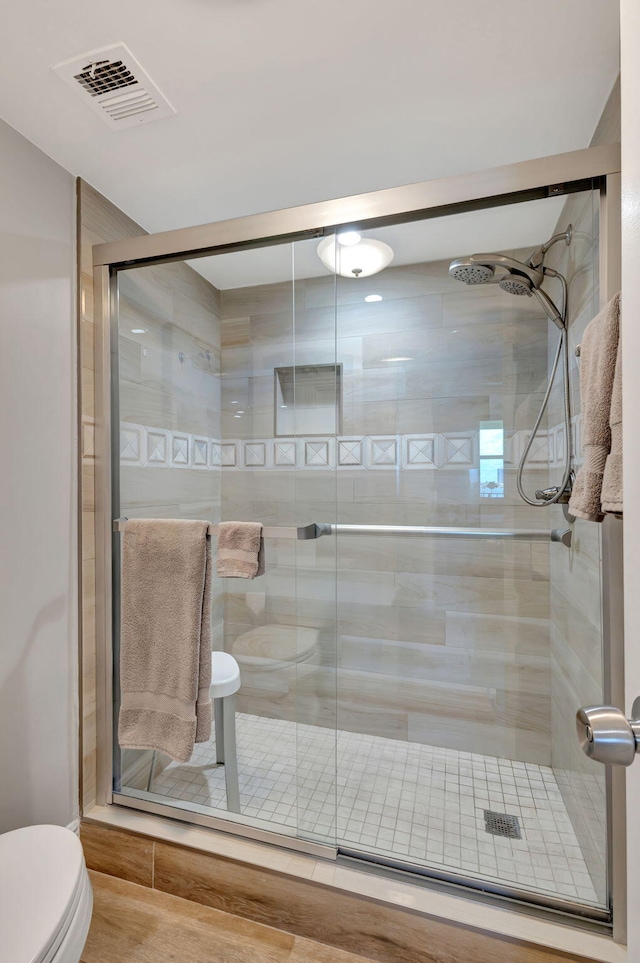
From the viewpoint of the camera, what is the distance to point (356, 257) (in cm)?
149

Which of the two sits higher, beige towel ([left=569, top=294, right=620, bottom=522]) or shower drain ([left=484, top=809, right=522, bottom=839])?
beige towel ([left=569, top=294, right=620, bottom=522])

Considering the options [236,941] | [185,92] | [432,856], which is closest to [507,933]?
[432,856]

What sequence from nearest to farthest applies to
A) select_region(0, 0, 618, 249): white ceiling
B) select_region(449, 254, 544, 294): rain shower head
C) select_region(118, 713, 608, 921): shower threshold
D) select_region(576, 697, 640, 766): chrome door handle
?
select_region(576, 697, 640, 766): chrome door handle → select_region(0, 0, 618, 249): white ceiling → select_region(118, 713, 608, 921): shower threshold → select_region(449, 254, 544, 294): rain shower head

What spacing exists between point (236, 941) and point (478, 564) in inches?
49.6

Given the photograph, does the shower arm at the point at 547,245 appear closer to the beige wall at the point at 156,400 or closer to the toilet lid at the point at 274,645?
the beige wall at the point at 156,400

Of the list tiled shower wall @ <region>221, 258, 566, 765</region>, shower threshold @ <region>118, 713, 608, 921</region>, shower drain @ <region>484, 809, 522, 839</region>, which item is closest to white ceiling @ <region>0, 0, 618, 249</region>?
tiled shower wall @ <region>221, 258, 566, 765</region>

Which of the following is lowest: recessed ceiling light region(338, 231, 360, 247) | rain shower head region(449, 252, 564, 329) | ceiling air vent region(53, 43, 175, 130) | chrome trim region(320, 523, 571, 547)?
chrome trim region(320, 523, 571, 547)

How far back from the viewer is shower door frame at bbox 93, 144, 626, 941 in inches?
45.3

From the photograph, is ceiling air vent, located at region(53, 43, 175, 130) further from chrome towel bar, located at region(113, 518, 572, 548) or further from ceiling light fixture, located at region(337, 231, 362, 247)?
chrome towel bar, located at region(113, 518, 572, 548)

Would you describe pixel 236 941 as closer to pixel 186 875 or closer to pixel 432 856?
pixel 186 875

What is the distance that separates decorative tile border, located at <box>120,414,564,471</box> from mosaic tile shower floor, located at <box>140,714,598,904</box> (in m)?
0.83

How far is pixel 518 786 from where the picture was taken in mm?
1470

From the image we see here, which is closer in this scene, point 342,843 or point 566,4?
point 566,4

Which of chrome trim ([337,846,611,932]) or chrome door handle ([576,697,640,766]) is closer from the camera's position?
chrome door handle ([576,697,640,766])
